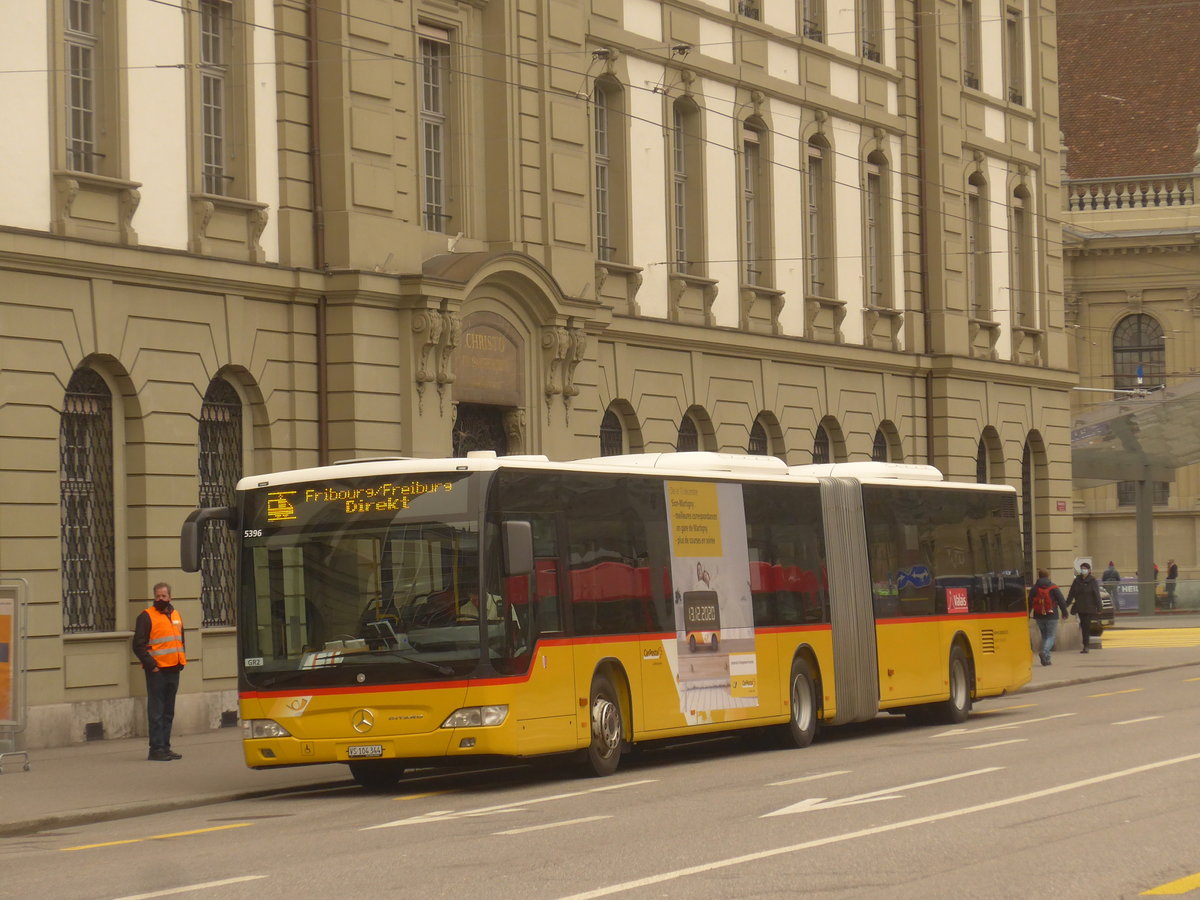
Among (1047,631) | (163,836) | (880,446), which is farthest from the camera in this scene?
(880,446)

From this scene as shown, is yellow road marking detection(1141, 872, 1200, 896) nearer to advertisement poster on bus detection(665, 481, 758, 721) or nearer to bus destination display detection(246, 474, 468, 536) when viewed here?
bus destination display detection(246, 474, 468, 536)

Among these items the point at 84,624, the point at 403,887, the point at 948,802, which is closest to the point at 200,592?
the point at 84,624

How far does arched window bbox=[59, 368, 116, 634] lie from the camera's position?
24.1 meters

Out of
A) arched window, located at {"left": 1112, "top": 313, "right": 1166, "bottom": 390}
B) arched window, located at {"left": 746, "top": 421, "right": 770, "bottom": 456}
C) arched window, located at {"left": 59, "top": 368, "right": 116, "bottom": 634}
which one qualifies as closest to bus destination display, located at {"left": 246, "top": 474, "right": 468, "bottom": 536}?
arched window, located at {"left": 59, "top": 368, "right": 116, "bottom": 634}

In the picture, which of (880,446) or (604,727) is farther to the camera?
(880,446)

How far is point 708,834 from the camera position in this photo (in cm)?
1388

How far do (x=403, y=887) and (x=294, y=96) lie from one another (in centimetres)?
1696

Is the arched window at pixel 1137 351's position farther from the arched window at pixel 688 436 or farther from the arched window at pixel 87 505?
the arched window at pixel 87 505

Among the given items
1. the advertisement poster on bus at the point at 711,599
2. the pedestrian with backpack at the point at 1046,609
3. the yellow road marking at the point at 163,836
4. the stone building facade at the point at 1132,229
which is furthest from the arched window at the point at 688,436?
the stone building facade at the point at 1132,229

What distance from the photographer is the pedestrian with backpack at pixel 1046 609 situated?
39.2 meters

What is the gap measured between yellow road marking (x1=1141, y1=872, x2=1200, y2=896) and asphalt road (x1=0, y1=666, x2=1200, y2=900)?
0.02m

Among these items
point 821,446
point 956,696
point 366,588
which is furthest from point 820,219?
point 366,588

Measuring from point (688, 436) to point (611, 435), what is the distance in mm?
2539

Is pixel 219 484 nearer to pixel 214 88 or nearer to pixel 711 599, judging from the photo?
pixel 214 88
